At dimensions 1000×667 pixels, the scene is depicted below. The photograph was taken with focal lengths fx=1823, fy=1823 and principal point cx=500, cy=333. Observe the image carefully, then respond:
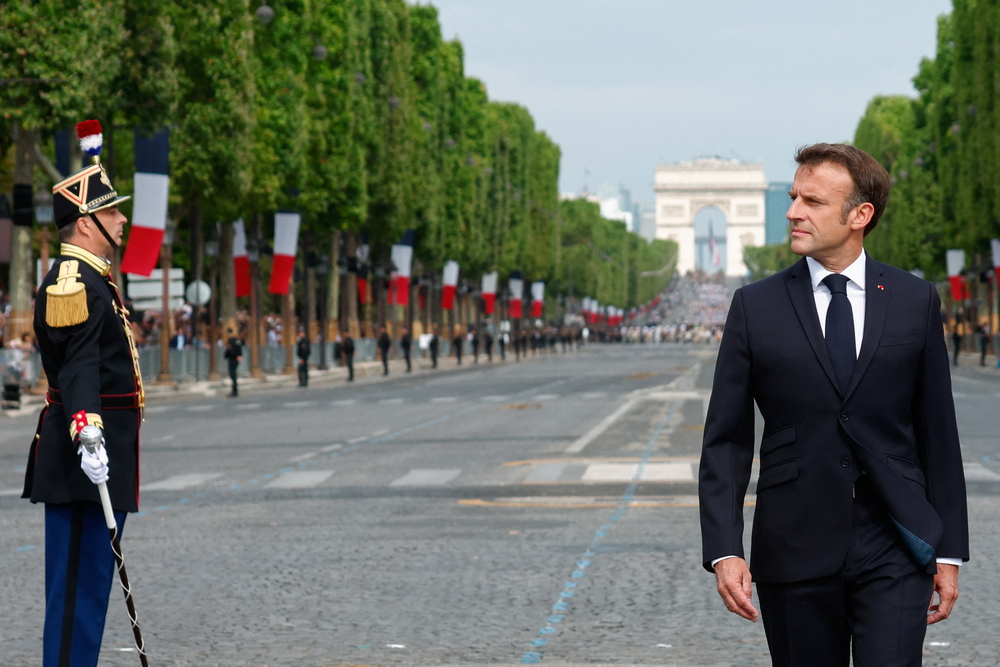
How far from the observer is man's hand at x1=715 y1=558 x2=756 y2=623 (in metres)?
4.62

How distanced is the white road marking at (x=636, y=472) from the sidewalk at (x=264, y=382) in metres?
16.1

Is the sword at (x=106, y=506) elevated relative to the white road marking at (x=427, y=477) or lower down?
elevated

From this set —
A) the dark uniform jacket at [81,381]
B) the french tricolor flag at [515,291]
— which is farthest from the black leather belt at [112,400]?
the french tricolor flag at [515,291]

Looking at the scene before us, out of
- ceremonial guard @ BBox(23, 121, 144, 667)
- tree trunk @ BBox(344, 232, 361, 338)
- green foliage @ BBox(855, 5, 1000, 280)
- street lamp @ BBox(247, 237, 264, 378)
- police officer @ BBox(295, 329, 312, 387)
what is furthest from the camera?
tree trunk @ BBox(344, 232, 361, 338)

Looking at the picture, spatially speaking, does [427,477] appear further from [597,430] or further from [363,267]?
[363,267]

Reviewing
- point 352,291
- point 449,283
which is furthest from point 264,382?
point 449,283

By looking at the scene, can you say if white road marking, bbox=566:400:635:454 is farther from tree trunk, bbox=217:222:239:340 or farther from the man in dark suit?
tree trunk, bbox=217:222:239:340

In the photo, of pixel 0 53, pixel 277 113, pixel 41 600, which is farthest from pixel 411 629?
pixel 277 113

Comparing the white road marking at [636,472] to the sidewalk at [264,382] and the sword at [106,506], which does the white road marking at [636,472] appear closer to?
the sword at [106,506]

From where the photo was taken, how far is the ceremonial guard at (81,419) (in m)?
6.34

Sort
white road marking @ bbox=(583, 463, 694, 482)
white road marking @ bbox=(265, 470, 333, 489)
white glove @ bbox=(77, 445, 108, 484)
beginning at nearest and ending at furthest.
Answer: white glove @ bbox=(77, 445, 108, 484) → white road marking @ bbox=(265, 470, 333, 489) → white road marking @ bbox=(583, 463, 694, 482)

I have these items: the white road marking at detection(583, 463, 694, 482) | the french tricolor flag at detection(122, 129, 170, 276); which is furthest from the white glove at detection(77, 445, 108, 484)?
the french tricolor flag at detection(122, 129, 170, 276)

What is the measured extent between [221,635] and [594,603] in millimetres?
2062

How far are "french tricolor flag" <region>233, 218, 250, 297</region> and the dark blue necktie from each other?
155 feet
